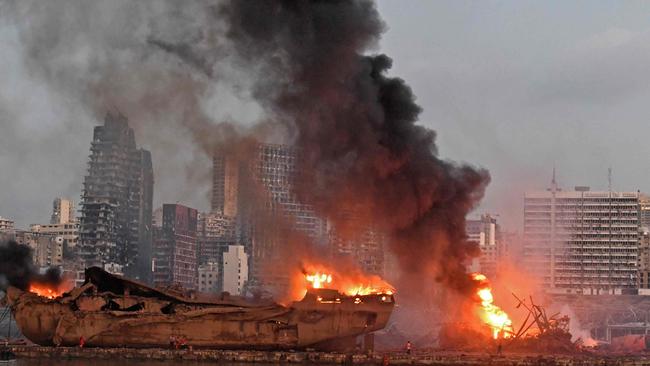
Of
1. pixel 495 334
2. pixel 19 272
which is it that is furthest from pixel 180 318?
pixel 495 334

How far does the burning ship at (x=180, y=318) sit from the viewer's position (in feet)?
236

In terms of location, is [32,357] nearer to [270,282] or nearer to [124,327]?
[124,327]

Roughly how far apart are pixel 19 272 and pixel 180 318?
15667 millimetres

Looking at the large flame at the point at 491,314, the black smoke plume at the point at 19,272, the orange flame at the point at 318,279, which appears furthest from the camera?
the large flame at the point at 491,314

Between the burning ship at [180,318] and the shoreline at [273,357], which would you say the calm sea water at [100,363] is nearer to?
the shoreline at [273,357]

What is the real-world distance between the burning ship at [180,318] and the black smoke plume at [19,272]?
23.7 ft

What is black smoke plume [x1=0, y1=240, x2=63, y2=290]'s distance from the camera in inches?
3177

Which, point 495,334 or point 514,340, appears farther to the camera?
point 495,334

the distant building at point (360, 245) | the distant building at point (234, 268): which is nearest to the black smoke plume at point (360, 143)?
the distant building at point (360, 245)

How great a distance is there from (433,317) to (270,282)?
21592mm

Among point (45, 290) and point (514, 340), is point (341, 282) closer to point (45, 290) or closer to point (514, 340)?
point (514, 340)

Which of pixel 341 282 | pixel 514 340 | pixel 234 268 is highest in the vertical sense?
pixel 234 268

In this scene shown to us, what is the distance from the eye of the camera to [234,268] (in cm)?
19000

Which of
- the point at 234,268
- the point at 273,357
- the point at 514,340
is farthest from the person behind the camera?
the point at 234,268
